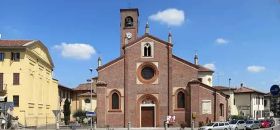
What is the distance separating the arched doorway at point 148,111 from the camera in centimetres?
6112

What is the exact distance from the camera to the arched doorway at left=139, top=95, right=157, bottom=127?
6112 centimetres

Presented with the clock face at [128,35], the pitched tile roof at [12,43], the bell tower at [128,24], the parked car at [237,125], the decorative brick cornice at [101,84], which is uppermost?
the bell tower at [128,24]

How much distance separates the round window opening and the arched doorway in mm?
2498

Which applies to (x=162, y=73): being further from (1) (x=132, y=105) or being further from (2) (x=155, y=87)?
(1) (x=132, y=105)

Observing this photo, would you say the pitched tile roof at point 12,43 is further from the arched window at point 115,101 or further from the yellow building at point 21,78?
the arched window at point 115,101

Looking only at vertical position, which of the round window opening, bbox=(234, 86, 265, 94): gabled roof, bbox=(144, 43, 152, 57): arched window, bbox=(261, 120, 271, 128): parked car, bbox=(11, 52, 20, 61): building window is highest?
bbox=(144, 43, 152, 57): arched window

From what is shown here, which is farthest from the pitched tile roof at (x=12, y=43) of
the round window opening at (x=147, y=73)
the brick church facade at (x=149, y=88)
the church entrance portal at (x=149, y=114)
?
the church entrance portal at (x=149, y=114)

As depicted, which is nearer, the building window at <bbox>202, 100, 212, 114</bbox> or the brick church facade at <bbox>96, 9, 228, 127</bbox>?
the building window at <bbox>202, 100, 212, 114</bbox>

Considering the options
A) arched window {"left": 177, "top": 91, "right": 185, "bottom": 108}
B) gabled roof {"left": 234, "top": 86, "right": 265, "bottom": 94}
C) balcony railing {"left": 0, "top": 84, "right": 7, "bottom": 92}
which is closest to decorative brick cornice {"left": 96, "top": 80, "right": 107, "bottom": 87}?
arched window {"left": 177, "top": 91, "right": 185, "bottom": 108}

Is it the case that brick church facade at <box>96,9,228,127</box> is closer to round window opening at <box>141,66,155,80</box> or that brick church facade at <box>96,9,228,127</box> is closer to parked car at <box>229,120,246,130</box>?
round window opening at <box>141,66,155,80</box>

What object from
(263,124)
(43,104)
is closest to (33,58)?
(43,104)

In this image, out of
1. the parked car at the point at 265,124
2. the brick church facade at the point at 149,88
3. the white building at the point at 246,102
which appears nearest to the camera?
the brick church facade at the point at 149,88

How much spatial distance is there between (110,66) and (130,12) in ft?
63.3

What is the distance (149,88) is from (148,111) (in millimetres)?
3022
